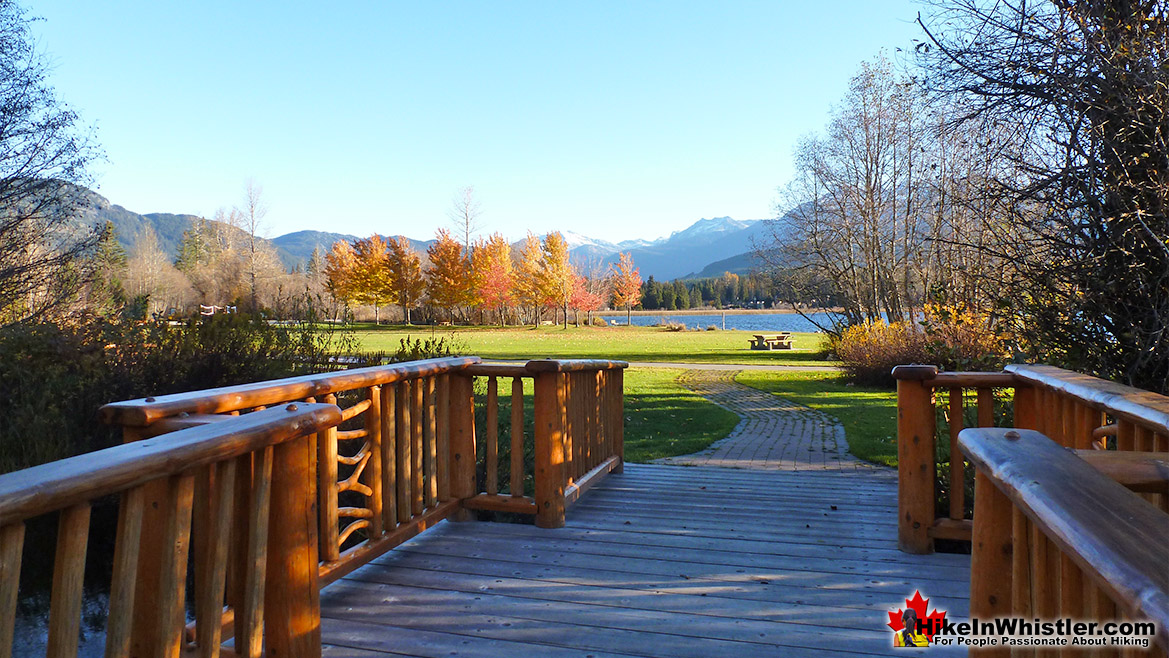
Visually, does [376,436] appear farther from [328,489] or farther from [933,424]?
[933,424]

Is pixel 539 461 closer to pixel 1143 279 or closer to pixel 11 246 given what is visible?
pixel 1143 279

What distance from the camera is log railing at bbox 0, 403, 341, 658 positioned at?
1235mm

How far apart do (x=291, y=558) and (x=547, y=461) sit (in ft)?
7.36

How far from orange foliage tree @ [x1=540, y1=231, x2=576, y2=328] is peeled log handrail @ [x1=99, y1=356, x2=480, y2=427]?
4864 centimetres

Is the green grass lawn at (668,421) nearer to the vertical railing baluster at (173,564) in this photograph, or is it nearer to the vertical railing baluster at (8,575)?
the vertical railing baluster at (173,564)

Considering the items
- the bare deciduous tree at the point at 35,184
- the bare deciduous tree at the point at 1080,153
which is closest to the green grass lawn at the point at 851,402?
the bare deciduous tree at the point at 1080,153

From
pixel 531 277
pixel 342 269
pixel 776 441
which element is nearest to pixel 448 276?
pixel 531 277

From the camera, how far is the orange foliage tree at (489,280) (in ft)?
172

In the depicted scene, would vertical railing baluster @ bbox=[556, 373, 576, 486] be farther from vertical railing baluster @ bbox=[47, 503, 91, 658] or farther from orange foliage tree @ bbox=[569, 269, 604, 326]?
orange foliage tree @ bbox=[569, 269, 604, 326]

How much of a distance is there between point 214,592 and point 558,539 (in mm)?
2448

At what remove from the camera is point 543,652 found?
264 centimetres

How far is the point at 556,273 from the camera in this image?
173 ft

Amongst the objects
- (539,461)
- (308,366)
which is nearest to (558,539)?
(539,461)

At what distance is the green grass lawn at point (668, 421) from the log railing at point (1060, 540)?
5.70 metres
